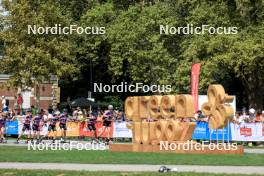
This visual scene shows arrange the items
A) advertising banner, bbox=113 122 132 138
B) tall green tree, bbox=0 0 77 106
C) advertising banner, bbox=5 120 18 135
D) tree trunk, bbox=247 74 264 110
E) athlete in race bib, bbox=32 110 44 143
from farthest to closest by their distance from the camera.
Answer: tree trunk, bbox=247 74 264 110, tall green tree, bbox=0 0 77 106, advertising banner, bbox=5 120 18 135, advertising banner, bbox=113 122 132 138, athlete in race bib, bbox=32 110 44 143

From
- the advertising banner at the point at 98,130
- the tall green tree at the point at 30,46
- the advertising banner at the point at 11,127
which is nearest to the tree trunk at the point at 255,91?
the tall green tree at the point at 30,46

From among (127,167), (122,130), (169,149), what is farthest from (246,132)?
(127,167)

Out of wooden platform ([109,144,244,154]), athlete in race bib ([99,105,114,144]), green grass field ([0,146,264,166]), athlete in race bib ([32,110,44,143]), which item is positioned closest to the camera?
green grass field ([0,146,264,166])

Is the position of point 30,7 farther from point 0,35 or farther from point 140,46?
point 140,46

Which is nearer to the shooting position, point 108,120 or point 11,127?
point 108,120

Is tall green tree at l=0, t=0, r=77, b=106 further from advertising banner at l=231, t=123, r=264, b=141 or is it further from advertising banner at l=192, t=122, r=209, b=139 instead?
advertising banner at l=231, t=123, r=264, b=141

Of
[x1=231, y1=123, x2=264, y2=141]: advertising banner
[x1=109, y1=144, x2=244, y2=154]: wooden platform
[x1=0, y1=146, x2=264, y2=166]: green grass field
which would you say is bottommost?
[x1=0, y1=146, x2=264, y2=166]: green grass field

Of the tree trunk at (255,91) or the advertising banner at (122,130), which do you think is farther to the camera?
the tree trunk at (255,91)

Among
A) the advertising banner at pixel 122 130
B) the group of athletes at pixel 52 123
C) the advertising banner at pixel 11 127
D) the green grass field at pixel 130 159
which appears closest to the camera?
the green grass field at pixel 130 159

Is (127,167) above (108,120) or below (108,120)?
below

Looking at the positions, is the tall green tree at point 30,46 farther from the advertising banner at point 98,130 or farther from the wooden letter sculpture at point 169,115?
the wooden letter sculpture at point 169,115

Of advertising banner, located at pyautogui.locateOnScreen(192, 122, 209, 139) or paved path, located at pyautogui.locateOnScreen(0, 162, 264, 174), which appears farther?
advertising banner, located at pyautogui.locateOnScreen(192, 122, 209, 139)

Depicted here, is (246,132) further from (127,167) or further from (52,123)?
(127,167)

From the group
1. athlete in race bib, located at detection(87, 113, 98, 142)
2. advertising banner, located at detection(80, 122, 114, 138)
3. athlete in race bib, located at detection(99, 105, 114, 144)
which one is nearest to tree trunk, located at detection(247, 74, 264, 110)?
advertising banner, located at detection(80, 122, 114, 138)
